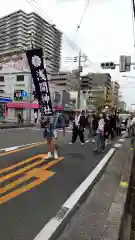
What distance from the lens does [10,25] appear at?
1358 cm

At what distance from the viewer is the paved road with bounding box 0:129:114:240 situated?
3.39m

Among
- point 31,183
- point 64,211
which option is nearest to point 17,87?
point 31,183

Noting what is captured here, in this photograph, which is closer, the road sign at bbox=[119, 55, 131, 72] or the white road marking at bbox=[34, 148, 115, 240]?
the white road marking at bbox=[34, 148, 115, 240]

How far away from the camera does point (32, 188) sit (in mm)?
4918

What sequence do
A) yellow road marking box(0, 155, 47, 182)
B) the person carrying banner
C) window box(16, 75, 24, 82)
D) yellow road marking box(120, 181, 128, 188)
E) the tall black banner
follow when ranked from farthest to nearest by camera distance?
window box(16, 75, 24, 82)
the tall black banner
the person carrying banner
yellow road marking box(0, 155, 47, 182)
yellow road marking box(120, 181, 128, 188)

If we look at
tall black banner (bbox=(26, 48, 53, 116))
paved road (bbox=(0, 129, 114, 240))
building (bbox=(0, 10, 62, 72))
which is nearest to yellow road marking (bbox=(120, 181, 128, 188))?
paved road (bbox=(0, 129, 114, 240))

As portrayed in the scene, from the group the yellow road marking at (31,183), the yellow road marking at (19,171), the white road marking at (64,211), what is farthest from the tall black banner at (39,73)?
the white road marking at (64,211)

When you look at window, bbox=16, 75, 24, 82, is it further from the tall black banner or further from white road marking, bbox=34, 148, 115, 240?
white road marking, bbox=34, 148, 115, 240

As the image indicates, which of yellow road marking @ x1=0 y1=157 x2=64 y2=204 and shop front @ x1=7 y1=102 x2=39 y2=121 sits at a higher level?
shop front @ x1=7 y1=102 x2=39 y2=121

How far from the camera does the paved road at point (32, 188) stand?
133 inches

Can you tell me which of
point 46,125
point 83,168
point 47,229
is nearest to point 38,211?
point 47,229

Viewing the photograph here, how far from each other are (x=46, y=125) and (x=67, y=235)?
505cm

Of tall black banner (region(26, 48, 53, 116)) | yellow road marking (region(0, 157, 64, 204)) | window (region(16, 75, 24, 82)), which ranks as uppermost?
window (region(16, 75, 24, 82))

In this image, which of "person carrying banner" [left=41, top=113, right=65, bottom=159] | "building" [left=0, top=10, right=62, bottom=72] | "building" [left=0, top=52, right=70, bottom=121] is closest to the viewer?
"person carrying banner" [left=41, top=113, right=65, bottom=159]
